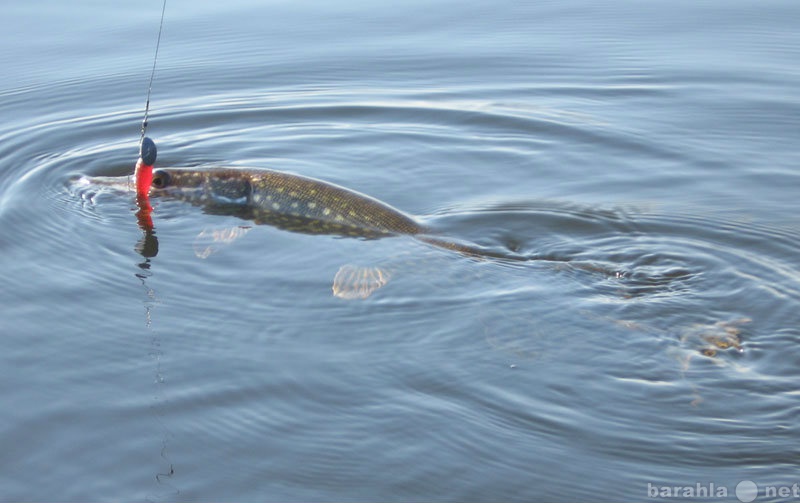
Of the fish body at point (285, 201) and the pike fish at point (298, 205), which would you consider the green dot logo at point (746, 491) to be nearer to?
the pike fish at point (298, 205)

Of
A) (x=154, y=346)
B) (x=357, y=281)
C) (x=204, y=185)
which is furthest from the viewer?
(x=204, y=185)

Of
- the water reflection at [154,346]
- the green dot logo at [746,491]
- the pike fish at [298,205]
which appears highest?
the pike fish at [298,205]

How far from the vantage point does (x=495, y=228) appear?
682 cm

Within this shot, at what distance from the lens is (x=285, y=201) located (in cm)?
709

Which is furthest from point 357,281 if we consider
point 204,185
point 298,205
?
point 204,185

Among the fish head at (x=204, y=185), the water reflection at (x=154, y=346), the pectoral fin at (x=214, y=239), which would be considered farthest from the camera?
the fish head at (x=204, y=185)

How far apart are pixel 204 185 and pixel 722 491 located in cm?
444

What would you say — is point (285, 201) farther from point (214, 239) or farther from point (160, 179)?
point (160, 179)

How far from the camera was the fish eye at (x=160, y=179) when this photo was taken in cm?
744

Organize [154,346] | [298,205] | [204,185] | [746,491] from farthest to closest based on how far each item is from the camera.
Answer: [204,185] → [298,205] → [154,346] → [746,491]

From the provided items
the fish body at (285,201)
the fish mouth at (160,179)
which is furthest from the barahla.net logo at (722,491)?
the fish mouth at (160,179)

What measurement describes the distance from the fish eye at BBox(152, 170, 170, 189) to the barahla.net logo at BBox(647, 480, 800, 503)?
14.5ft

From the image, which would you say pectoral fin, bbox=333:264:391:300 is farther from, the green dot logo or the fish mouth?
the green dot logo

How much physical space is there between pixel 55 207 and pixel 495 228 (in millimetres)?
3097
